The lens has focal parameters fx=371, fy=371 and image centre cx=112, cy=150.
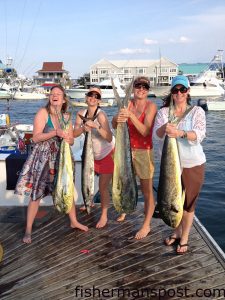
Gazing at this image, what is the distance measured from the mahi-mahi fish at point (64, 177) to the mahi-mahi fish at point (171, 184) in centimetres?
93

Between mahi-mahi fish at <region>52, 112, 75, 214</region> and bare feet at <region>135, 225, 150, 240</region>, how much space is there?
87cm

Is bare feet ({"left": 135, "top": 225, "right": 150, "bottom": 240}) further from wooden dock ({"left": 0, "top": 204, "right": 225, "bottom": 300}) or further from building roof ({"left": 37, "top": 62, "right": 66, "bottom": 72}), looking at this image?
building roof ({"left": 37, "top": 62, "right": 66, "bottom": 72})

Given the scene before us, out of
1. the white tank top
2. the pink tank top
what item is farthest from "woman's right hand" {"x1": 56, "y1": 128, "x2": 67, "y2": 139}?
the pink tank top

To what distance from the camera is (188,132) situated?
3107mm

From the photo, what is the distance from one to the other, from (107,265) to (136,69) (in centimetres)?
6992

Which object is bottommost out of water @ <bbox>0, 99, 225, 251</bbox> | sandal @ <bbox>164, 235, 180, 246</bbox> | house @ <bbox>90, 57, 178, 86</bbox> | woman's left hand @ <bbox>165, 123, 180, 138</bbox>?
water @ <bbox>0, 99, 225, 251</bbox>

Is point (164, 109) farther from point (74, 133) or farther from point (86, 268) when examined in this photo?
point (86, 268)

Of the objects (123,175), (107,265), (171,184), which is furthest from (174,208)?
(107,265)

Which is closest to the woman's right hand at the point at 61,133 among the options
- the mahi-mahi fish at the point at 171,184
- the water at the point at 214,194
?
the mahi-mahi fish at the point at 171,184

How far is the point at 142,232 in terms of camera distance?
399cm

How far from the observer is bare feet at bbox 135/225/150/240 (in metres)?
3.96

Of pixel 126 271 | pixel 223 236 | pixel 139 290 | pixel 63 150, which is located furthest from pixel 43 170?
pixel 223 236

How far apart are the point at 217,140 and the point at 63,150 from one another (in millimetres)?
15922

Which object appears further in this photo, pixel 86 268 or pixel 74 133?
pixel 74 133
